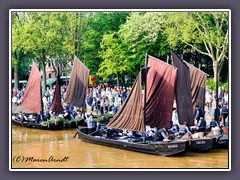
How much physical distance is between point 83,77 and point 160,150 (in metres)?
10.4

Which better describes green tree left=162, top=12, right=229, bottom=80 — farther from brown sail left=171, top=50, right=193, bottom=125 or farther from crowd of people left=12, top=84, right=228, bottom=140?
brown sail left=171, top=50, right=193, bottom=125

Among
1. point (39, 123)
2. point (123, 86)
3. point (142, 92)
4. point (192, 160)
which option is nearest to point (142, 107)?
point (142, 92)

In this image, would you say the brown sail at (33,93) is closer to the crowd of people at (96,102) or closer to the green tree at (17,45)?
the crowd of people at (96,102)

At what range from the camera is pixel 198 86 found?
27062 millimetres

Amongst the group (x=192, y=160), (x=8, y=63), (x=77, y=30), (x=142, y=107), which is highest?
(x=77, y=30)

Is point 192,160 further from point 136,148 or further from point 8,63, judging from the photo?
point 8,63

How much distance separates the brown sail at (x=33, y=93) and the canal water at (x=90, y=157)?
462 cm

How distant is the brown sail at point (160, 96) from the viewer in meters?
23.1

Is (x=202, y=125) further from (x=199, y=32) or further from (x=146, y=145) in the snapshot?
(x=199, y=32)

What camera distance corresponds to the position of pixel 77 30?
29875 millimetres

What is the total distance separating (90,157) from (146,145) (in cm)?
269

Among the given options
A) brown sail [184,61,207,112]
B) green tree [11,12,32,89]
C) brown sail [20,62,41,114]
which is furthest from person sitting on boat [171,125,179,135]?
brown sail [20,62,41,114]

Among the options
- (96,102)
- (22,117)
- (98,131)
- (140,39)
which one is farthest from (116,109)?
(140,39)
